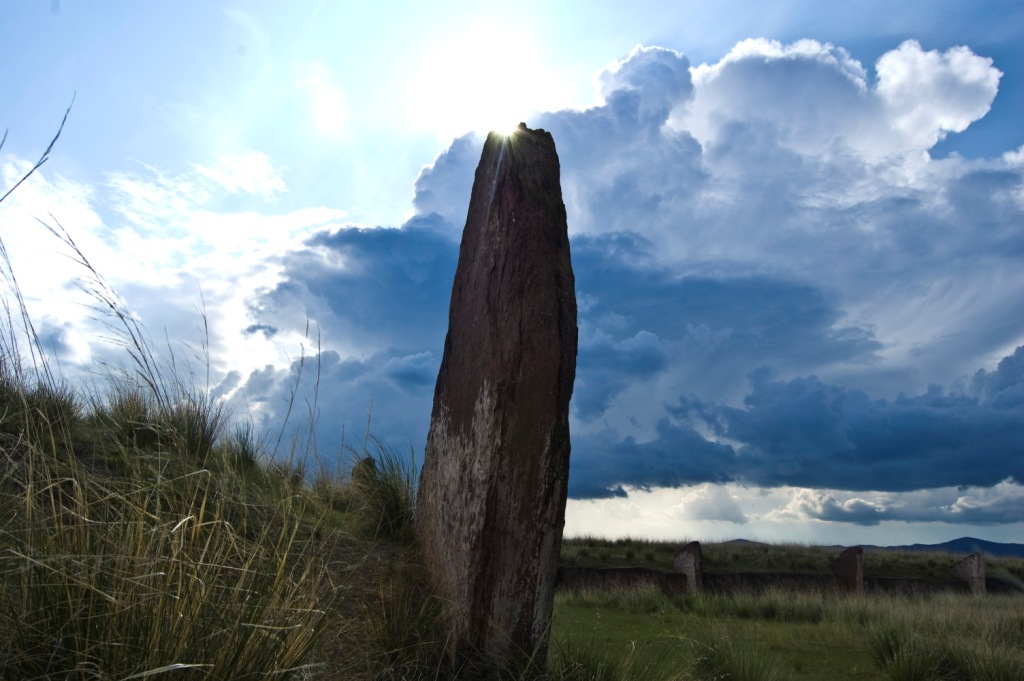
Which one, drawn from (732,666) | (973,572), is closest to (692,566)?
(732,666)

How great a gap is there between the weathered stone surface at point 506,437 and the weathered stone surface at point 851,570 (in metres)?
13.5

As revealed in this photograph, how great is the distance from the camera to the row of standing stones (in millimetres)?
14539

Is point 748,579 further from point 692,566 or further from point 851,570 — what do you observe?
point 851,570

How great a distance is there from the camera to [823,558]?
73.4 feet

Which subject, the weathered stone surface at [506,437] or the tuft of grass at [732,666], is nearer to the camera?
the weathered stone surface at [506,437]

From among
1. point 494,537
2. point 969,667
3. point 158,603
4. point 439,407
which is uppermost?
point 439,407

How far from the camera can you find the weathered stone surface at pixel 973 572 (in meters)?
18.9

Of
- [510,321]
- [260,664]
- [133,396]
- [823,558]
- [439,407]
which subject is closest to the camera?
[260,664]

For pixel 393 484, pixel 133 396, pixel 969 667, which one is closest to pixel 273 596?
pixel 393 484

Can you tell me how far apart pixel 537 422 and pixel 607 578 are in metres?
11.0

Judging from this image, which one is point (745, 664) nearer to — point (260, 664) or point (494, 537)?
point (494, 537)

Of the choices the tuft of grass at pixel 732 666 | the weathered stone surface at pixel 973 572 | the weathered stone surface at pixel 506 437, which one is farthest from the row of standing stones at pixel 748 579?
the weathered stone surface at pixel 506 437

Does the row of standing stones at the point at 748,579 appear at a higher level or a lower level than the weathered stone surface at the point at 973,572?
lower

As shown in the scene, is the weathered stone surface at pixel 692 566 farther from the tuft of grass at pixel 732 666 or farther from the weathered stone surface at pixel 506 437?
the weathered stone surface at pixel 506 437
